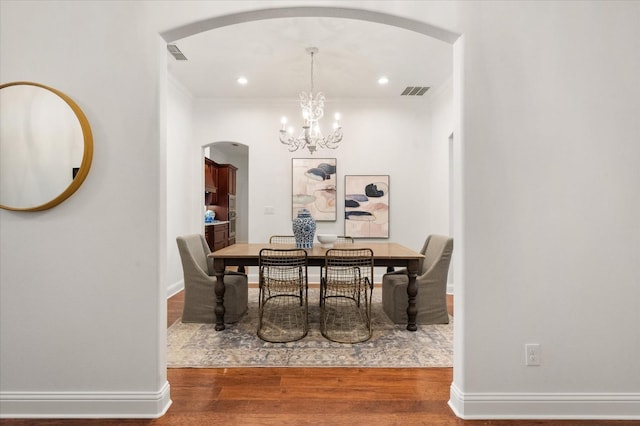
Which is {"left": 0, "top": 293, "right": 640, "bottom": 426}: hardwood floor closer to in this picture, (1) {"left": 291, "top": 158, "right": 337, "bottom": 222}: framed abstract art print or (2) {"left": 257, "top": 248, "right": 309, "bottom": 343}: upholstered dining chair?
(2) {"left": 257, "top": 248, "right": 309, "bottom": 343}: upholstered dining chair

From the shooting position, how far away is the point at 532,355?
194cm

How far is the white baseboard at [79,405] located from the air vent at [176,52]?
11.0 ft

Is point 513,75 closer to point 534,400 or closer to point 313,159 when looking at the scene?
point 534,400

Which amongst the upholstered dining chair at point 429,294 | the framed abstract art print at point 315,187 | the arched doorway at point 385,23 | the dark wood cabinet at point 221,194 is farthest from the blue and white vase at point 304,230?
the dark wood cabinet at point 221,194

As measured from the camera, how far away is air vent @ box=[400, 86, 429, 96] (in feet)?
16.5

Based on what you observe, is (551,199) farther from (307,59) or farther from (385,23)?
(307,59)

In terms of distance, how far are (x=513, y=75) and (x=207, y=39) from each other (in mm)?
3004

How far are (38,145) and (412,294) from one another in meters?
3.23

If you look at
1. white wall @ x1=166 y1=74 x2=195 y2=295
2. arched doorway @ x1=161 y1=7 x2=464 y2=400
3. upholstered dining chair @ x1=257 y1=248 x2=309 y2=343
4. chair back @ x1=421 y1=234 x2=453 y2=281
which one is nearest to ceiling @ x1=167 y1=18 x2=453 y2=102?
white wall @ x1=166 y1=74 x2=195 y2=295

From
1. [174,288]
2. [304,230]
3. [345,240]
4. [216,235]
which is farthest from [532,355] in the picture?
[216,235]

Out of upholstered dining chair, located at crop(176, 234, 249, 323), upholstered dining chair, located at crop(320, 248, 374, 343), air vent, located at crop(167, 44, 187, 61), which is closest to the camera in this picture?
upholstered dining chair, located at crop(320, 248, 374, 343)

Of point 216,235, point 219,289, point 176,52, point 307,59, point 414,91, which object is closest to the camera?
point 219,289

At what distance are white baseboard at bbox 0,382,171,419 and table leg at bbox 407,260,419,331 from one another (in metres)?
2.38

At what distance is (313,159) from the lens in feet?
18.4
